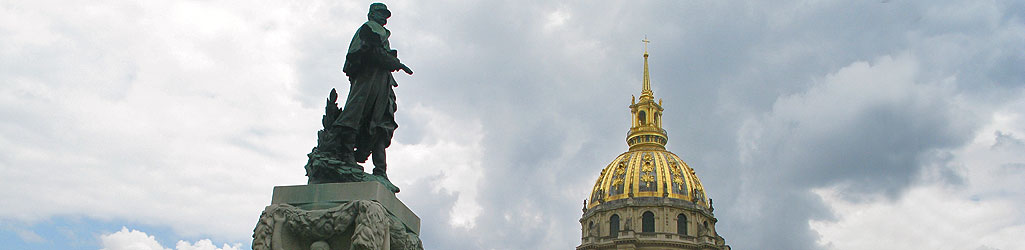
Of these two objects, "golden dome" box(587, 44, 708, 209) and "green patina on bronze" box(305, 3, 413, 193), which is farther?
"golden dome" box(587, 44, 708, 209)

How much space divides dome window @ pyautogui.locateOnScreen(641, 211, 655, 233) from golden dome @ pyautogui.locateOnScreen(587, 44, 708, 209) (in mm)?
2082

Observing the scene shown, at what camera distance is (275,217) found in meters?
8.20

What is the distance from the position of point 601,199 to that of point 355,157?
280 feet

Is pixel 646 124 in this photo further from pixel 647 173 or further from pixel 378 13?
pixel 378 13

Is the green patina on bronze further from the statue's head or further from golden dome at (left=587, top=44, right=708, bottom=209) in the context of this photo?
golden dome at (left=587, top=44, right=708, bottom=209)

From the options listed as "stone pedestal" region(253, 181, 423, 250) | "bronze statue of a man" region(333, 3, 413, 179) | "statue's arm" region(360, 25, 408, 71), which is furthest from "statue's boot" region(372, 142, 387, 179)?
"stone pedestal" region(253, 181, 423, 250)

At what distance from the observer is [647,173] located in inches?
3644

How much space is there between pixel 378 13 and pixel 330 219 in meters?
2.51

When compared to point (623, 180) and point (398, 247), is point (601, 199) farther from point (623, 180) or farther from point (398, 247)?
point (398, 247)

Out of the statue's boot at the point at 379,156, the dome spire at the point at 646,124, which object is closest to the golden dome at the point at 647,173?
the dome spire at the point at 646,124

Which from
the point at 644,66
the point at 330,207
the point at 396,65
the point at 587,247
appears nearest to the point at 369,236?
the point at 330,207

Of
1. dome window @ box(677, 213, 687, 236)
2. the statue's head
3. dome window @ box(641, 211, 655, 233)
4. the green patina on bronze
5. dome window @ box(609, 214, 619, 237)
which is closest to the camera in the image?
the green patina on bronze

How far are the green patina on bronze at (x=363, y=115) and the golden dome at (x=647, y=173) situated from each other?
82741 mm

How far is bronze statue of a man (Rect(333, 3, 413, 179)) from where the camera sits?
9188 millimetres
